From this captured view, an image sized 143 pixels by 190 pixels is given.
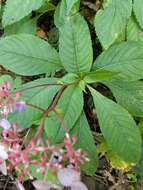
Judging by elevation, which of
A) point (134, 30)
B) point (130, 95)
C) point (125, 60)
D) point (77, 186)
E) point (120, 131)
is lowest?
point (77, 186)

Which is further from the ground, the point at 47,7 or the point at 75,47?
the point at 47,7

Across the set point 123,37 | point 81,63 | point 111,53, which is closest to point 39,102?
point 81,63

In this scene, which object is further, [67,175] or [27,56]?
[27,56]

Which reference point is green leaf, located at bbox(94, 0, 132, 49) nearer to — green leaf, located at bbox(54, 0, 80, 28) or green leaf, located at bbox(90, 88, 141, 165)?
green leaf, located at bbox(54, 0, 80, 28)

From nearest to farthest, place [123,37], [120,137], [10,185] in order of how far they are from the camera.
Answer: [120,137]
[123,37]
[10,185]

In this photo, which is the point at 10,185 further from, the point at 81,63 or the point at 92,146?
the point at 81,63

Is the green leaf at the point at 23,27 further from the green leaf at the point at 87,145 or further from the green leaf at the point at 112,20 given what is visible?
the green leaf at the point at 87,145

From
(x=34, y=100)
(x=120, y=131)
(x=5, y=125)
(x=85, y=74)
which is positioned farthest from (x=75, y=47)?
(x=5, y=125)

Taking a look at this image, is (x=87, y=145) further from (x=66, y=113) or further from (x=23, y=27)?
(x=23, y=27)
